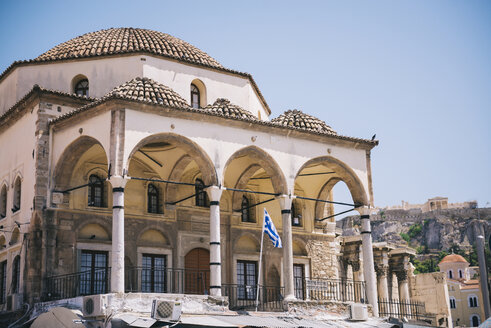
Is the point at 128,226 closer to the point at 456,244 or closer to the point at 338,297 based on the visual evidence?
the point at 338,297

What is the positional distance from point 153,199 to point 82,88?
4.33 metres

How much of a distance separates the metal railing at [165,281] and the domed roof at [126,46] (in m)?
6.90

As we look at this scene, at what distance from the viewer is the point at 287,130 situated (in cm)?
2036

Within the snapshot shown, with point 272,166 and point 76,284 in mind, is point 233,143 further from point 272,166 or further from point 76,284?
point 76,284

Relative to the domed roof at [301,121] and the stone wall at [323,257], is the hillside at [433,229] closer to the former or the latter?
the stone wall at [323,257]

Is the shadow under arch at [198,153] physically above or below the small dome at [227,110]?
below

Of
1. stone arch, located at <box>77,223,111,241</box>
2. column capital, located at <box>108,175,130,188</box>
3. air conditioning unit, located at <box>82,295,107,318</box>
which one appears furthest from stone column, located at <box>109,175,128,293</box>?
stone arch, located at <box>77,223,111,241</box>

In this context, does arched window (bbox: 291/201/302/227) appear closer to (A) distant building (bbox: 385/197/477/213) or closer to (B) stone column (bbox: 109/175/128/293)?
(B) stone column (bbox: 109/175/128/293)

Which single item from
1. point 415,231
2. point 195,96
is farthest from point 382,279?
point 415,231

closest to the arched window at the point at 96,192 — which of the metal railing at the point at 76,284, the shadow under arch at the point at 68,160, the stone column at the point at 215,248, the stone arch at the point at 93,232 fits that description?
the stone arch at the point at 93,232

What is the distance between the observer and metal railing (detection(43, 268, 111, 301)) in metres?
18.0

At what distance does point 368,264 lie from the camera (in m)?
21.0

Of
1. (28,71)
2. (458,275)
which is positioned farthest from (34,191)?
(458,275)

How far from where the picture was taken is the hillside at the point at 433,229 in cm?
11806
